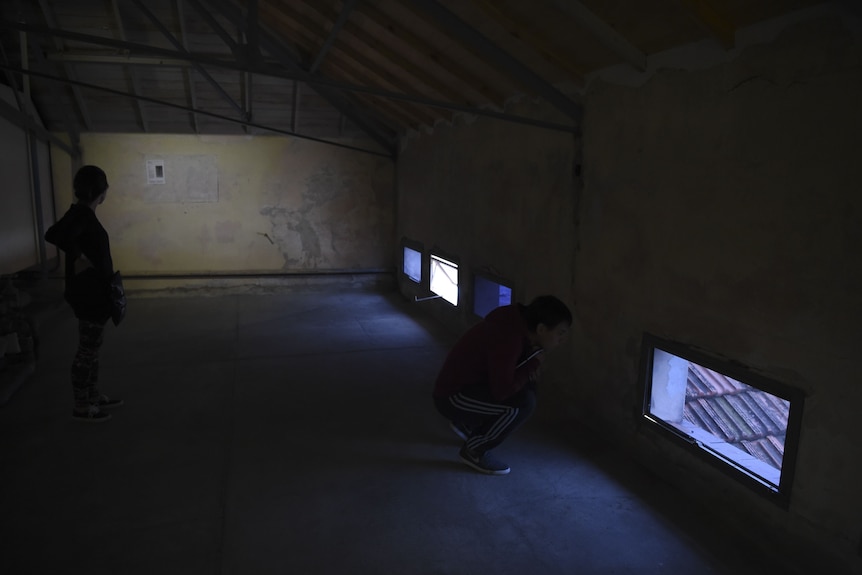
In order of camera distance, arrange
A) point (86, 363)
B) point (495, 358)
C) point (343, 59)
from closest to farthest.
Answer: point (495, 358) < point (86, 363) < point (343, 59)

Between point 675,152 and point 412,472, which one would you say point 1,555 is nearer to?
point 412,472

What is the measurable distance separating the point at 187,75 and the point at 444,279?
438 cm

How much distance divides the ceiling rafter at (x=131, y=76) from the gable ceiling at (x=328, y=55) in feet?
0.07

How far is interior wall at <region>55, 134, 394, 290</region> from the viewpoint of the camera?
833cm

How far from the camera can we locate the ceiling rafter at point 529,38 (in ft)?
11.8

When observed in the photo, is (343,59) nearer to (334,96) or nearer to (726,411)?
(334,96)

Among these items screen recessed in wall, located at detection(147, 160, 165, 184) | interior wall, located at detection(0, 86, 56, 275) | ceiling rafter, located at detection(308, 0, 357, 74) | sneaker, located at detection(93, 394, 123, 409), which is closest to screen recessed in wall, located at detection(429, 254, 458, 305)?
ceiling rafter, located at detection(308, 0, 357, 74)

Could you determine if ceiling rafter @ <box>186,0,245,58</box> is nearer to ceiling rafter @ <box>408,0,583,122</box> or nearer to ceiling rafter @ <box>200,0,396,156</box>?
ceiling rafter @ <box>200,0,396,156</box>

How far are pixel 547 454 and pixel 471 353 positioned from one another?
944 mm

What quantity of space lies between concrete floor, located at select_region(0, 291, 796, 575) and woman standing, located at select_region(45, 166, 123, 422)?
64 centimetres

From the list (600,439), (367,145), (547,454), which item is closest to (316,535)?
(547,454)

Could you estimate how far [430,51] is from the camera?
4.77 m

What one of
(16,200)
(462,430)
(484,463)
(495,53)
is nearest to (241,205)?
(16,200)

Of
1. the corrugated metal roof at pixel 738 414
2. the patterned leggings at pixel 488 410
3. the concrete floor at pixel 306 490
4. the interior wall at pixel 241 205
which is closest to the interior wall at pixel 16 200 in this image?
the interior wall at pixel 241 205
